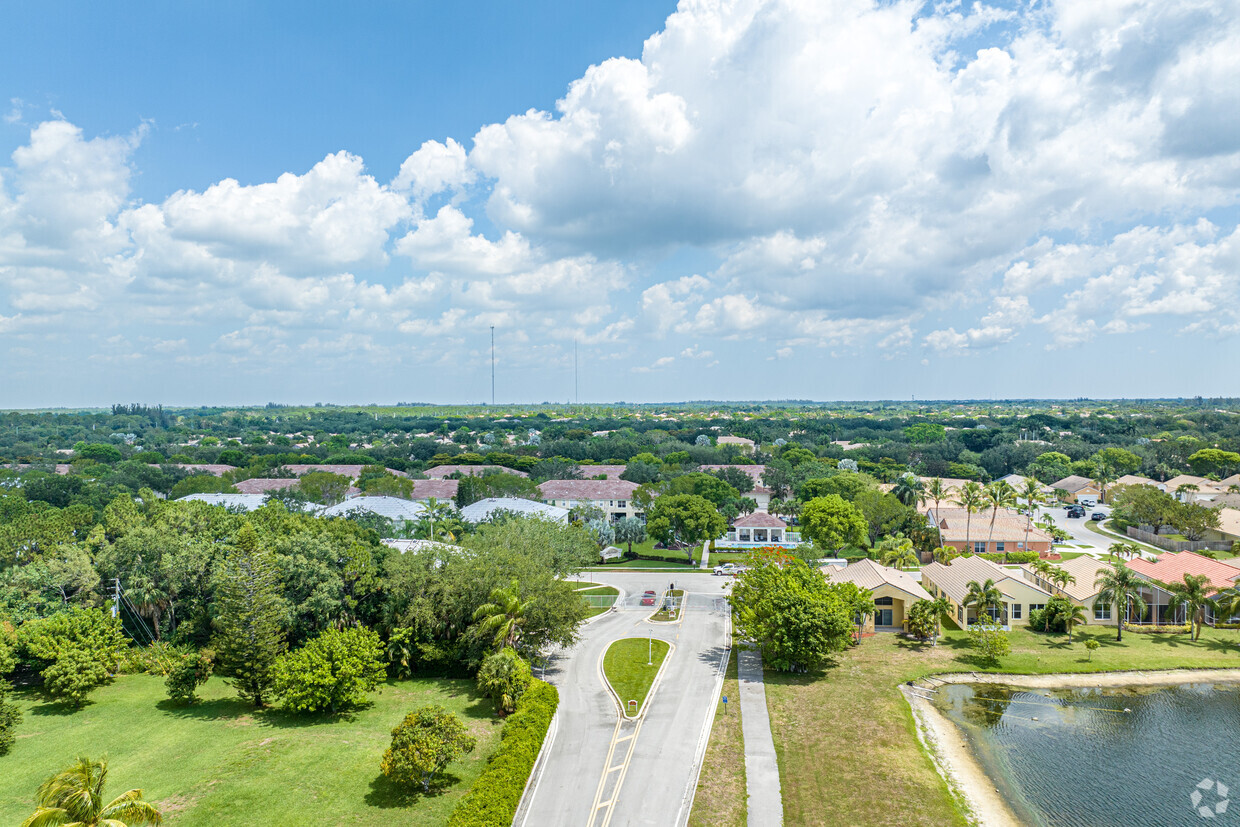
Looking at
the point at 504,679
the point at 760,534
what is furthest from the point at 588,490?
the point at 504,679

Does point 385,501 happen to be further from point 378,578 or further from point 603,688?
point 603,688

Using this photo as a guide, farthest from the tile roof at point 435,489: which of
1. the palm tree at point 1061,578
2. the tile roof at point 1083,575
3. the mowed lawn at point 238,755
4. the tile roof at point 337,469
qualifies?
the tile roof at point 1083,575

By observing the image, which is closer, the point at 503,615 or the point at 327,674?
the point at 327,674

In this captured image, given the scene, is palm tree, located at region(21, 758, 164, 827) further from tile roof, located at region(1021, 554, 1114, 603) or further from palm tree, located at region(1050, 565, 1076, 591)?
palm tree, located at region(1050, 565, 1076, 591)

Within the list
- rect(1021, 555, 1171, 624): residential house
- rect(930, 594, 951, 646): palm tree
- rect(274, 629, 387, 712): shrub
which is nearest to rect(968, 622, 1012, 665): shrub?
rect(930, 594, 951, 646): palm tree

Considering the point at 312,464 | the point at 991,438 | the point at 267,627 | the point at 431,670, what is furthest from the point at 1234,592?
the point at 991,438

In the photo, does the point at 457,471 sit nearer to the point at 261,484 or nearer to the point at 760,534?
the point at 261,484

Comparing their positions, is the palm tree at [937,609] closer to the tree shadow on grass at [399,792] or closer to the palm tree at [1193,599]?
the palm tree at [1193,599]
